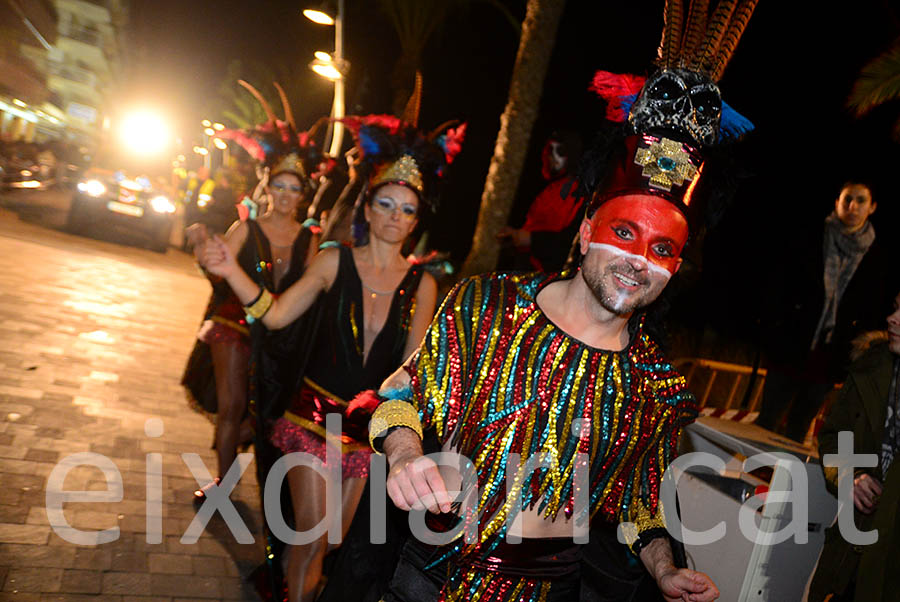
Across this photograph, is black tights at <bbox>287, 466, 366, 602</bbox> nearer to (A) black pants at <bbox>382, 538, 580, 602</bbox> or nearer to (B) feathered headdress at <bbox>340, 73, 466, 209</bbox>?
(A) black pants at <bbox>382, 538, 580, 602</bbox>

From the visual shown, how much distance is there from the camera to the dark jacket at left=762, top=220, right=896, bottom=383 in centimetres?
601

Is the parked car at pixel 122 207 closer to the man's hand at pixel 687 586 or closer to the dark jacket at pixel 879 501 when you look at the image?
the dark jacket at pixel 879 501

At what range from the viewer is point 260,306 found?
12.9ft

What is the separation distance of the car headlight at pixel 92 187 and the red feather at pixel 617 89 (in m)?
16.8

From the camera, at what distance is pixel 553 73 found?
27.5 meters

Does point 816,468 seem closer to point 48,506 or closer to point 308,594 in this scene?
point 308,594

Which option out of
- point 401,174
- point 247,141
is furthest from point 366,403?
point 247,141

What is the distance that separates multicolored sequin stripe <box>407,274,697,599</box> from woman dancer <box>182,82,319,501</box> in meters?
3.16

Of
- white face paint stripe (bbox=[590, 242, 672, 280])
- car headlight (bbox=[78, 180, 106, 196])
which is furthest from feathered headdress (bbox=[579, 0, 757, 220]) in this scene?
car headlight (bbox=[78, 180, 106, 196])

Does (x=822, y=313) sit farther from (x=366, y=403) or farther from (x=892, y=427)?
(x=366, y=403)

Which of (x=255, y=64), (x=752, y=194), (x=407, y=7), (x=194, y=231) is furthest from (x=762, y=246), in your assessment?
(x=255, y=64)

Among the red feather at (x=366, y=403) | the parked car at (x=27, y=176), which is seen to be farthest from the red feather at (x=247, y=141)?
the parked car at (x=27, y=176)

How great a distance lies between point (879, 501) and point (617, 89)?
2.52 m

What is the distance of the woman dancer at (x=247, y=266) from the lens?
5266mm
